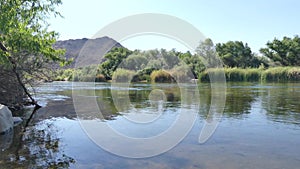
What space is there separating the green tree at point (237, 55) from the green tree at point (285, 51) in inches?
156

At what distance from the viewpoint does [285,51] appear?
5969 centimetres

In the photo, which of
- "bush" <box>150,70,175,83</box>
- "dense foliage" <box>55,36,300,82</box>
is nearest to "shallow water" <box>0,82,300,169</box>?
"dense foliage" <box>55,36,300,82</box>

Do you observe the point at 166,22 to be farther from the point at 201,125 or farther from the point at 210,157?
the point at 210,157

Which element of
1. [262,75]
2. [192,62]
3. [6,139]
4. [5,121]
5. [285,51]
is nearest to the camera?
[6,139]

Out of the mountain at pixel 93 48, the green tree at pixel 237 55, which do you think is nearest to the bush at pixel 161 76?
the mountain at pixel 93 48

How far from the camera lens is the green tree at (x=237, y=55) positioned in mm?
65062

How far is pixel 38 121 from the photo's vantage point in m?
11.0

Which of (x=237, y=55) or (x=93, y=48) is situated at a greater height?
(x=237, y=55)

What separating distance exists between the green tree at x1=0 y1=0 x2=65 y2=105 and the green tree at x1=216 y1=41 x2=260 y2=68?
5608 centimetres

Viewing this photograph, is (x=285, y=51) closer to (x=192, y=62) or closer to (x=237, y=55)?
(x=237, y=55)

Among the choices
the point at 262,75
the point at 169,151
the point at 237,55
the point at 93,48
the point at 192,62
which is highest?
the point at 237,55

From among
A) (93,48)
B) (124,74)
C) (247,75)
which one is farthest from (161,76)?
(93,48)

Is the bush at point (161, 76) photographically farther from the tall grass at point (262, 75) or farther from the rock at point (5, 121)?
the rock at point (5, 121)

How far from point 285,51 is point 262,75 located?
1753 centimetres
